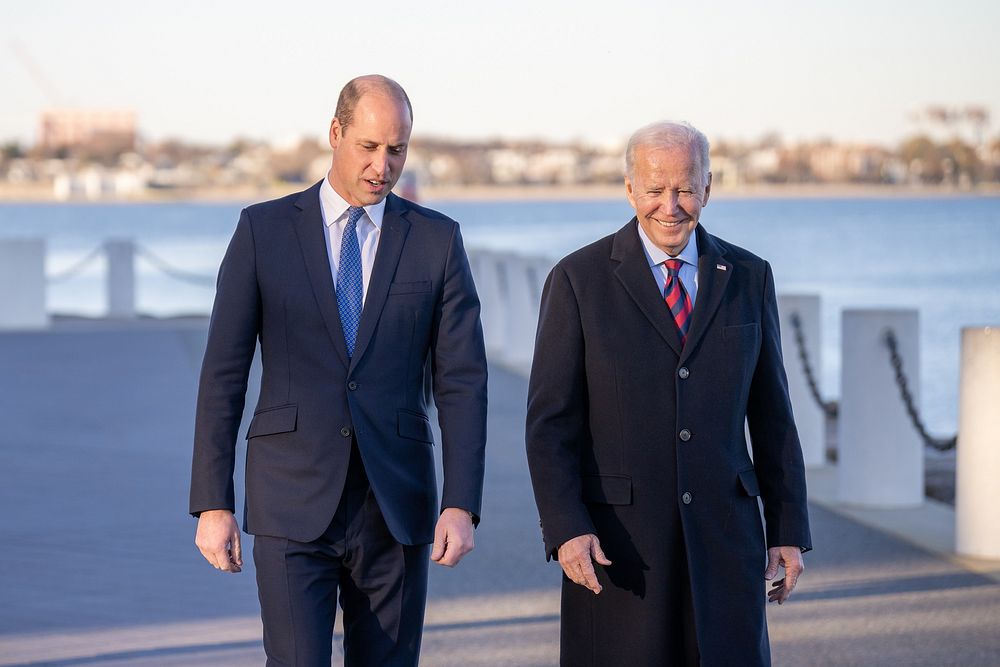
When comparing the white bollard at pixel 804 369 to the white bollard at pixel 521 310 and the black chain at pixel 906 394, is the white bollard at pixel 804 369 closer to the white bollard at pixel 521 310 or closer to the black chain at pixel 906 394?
the black chain at pixel 906 394

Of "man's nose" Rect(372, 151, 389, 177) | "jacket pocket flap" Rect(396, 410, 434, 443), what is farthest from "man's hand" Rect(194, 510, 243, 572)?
"man's nose" Rect(372, 151, 389, 177)

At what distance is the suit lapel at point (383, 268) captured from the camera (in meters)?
3.97

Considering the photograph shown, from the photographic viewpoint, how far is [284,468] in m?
3.99

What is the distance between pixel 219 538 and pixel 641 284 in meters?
1.21

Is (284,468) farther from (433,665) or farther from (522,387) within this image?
(522,387)

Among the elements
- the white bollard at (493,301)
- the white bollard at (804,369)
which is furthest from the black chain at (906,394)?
the white bollard at (493,301)

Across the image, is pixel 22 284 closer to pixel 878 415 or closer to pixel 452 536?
pixel 878 415

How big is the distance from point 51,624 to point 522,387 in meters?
9.07

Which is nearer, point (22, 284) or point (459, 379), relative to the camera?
point (459, 379)

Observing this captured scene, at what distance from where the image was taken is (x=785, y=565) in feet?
13.3

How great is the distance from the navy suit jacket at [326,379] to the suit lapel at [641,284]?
430 millimetres

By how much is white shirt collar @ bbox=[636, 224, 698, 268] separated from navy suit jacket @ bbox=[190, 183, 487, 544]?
0.48 metres

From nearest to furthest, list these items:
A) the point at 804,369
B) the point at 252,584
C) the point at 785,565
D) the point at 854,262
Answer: the point at 785,565, the point at 252,584, the point at 804,369, the point at 854,262

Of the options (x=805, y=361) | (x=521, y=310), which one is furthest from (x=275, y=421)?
(x=521, y=310)
